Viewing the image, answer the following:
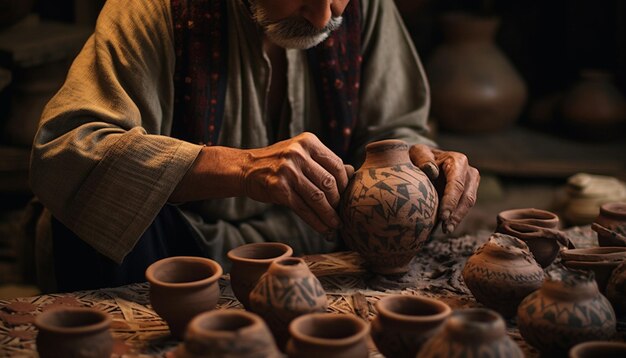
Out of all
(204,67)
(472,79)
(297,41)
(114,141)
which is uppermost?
(297,41)

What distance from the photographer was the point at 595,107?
5621 millimetres

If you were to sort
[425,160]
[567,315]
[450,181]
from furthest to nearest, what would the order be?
[425,160] < [450,181] < [567,315]

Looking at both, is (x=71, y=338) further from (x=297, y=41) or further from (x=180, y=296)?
(x=297, y=41)

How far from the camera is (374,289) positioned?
242 centimetres

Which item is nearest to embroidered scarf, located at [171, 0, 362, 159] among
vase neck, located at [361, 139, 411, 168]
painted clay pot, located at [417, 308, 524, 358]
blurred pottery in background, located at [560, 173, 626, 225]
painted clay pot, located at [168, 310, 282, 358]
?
vase neck, located at [361, 139, 411, 168]

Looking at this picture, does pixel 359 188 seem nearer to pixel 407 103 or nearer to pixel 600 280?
pixel 600 280

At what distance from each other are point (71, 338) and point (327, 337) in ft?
1.74

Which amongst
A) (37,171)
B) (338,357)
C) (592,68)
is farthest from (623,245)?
(592,68)

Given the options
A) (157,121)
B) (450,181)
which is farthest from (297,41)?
(450,181)

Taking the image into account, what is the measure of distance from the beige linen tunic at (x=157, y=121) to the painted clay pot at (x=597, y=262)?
35.3 inches

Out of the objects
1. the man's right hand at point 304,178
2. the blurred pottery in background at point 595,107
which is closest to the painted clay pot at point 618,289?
the man's right hand at point 304,178

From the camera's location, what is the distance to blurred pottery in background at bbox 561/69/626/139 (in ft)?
18.5

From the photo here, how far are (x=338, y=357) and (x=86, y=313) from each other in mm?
580

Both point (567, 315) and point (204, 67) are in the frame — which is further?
point (204, 67)
